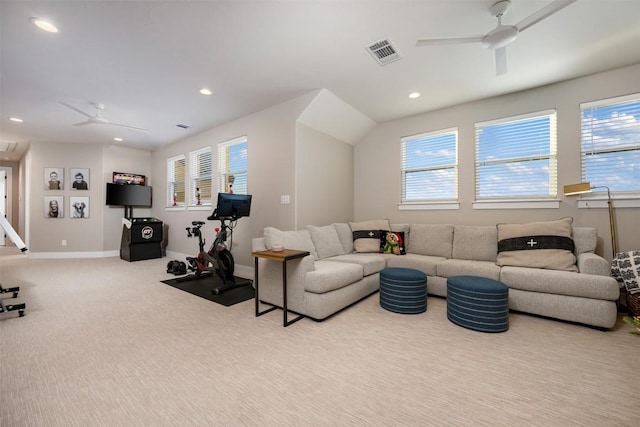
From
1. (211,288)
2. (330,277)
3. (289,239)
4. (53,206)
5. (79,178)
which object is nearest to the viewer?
(330,277)

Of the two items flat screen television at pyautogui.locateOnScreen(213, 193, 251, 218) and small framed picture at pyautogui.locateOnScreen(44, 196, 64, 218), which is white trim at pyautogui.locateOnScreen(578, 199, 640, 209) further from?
small framed picture at pyautogui.locateOnScreen(44, 196, 64, 218)

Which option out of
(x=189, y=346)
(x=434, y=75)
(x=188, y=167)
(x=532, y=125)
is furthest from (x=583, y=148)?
(x=188, y=167)

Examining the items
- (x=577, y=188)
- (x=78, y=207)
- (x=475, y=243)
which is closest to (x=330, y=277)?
(x=475, y=243)

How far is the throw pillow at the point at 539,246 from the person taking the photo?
9.17 feet

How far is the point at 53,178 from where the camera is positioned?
631cm

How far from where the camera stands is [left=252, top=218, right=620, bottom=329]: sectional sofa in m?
2.46

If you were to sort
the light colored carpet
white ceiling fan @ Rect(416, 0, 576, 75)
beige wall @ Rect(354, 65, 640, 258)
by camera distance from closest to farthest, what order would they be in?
1. the light colored carpet
2. white ceiling fan @ Rect(416, 0, 576, 75)
3. beige wall @ Rect(354, 65, 640, 258)

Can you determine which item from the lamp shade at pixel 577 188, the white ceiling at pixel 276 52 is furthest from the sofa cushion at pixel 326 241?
the lamp shade at pixel 577 188

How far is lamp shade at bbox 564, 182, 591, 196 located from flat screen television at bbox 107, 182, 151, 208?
8.82 meters

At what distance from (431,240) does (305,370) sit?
2.87 metres

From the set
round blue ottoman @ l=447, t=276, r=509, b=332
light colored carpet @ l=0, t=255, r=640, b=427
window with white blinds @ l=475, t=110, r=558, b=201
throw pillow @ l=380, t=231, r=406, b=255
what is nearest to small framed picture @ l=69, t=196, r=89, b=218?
light colored carpet @ l=0, t=255, r=640, b=427

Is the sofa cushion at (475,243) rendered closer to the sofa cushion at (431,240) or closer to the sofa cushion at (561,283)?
the sofa cushion at (431,240)

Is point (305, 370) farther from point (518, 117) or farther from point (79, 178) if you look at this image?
point (79, 178)

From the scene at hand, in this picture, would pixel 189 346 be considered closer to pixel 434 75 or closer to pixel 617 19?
pixel 434 75
